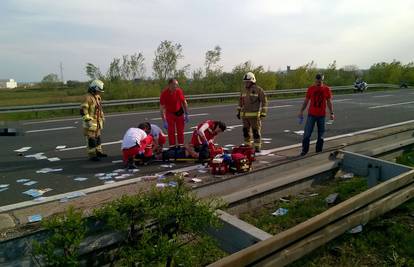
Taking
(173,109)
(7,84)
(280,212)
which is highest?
(7,84)

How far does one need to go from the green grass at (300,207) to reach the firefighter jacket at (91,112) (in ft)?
15.4

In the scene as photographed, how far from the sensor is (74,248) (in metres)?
2.51

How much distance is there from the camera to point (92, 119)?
7.77 meters

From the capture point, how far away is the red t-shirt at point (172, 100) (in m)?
8.20

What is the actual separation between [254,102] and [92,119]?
3764 millimetres

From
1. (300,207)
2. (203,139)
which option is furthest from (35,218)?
(203,139)

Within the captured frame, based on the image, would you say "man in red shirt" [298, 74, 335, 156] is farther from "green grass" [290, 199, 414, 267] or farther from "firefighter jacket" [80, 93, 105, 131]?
"firefighter jacket" [80, 93, 105, 131]

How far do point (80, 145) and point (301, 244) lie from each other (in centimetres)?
784

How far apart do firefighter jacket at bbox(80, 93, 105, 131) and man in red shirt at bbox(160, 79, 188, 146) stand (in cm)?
150

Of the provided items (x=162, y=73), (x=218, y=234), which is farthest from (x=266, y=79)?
(x=218, y=234)

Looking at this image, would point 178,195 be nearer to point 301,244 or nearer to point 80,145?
point 301,244

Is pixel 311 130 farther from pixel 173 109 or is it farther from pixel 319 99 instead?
pixel 173 109

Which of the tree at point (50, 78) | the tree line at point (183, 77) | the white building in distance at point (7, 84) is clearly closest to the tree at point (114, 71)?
the tree line at point (183, 77)

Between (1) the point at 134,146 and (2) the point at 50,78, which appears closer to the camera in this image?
(1) the point at 134,146
